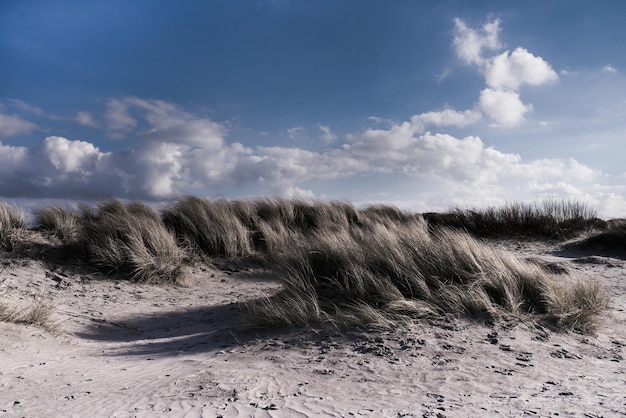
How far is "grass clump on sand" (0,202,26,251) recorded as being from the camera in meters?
8.52

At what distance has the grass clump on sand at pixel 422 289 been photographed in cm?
513

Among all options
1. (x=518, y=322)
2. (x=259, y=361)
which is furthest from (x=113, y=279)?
(x=518, y=322)

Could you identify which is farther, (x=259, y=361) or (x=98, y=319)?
(x=98, y=319)

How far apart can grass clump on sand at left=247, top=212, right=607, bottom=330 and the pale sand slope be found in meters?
0.25

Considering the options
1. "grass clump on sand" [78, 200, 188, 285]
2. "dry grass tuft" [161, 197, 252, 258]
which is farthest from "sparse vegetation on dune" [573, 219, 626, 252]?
"grass clump on sand" [78, 200, 188, 285]

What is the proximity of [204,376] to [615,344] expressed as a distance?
4.32 meters

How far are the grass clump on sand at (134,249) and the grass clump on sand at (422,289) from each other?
313 centimetres

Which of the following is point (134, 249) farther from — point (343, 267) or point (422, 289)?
point (422, 289)

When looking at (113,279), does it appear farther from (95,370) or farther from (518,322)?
(518,322)

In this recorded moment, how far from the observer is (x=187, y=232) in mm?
10852

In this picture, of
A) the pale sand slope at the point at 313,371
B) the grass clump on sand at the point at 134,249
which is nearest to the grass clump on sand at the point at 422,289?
the pale sand slope at the point at 313,371

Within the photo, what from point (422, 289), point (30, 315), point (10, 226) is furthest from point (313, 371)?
point (10, 226)

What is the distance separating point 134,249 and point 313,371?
587cm

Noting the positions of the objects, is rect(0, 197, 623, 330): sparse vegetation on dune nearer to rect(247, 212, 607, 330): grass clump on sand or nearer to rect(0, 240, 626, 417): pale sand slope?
rect(247, 212, 607, 330): grass clump on sand
